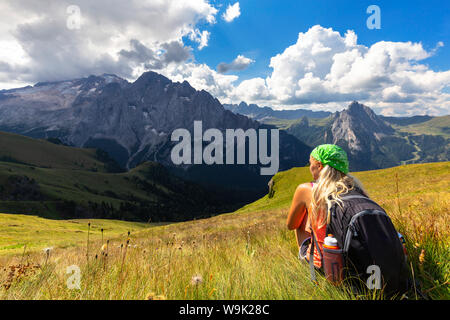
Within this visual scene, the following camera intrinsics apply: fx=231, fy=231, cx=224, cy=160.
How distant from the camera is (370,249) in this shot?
106 inches

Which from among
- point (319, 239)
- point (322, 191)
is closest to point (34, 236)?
point (319, 239)

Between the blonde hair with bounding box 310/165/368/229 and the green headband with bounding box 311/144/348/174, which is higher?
the green headband with bounding box 311/144/348/174

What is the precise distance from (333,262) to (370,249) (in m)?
0.45

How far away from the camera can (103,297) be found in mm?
2629

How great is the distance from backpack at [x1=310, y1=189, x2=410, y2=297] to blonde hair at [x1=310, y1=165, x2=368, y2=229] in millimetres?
249

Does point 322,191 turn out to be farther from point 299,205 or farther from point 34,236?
point 34,236

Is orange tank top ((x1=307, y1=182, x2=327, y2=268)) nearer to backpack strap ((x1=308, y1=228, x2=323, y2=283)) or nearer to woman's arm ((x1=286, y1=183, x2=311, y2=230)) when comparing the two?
backpack strap ((x1=308, y1=228, x2=323, y2=283))

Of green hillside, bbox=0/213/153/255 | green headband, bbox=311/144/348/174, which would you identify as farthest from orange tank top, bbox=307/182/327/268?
green hillside, bbox=0/213/153/255

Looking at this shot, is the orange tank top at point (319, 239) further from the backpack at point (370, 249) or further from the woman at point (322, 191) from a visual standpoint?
the backpack at point (370, 249)

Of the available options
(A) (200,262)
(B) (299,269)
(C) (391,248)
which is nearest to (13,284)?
(A) (200,262)

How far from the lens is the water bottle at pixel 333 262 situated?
2838mm

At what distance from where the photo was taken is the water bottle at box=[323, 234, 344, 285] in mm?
2838
